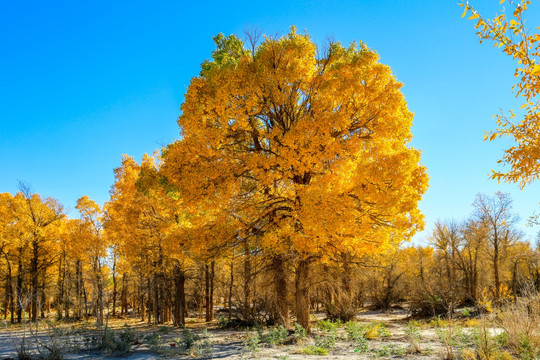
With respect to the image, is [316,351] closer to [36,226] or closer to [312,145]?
[312,145]

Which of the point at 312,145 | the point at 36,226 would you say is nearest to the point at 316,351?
the point at 312,145

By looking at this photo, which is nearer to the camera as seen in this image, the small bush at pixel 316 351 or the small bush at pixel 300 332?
the small bush at pixel 316 351

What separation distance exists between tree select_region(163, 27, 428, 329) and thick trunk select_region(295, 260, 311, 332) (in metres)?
0.22

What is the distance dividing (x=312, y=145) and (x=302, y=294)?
15.7ft

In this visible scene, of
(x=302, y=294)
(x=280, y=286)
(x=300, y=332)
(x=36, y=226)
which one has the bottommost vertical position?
(x=300, y=332)

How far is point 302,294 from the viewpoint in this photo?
34.6ft

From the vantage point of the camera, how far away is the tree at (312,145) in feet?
27.6

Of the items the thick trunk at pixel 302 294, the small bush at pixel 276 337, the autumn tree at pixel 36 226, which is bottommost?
the small bush at pixel 276 337

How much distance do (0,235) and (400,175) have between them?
920 inches

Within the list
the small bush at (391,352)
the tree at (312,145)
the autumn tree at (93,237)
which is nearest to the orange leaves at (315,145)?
the tree at (312,145)

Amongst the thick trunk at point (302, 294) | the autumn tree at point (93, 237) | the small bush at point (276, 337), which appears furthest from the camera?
the autumn tree at point (93, 237)

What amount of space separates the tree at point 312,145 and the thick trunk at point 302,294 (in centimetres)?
22

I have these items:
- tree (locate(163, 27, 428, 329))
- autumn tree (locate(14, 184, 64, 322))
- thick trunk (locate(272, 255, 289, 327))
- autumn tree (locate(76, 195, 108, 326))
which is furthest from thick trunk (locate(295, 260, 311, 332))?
autumn tree (locate(14, 184, 64, 322))

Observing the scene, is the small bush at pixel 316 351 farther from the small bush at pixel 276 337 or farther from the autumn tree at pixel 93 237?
the autumn tree at pixel 93 237
